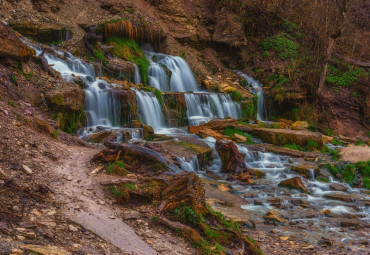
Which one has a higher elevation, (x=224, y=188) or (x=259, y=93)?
(x=259, y=93)

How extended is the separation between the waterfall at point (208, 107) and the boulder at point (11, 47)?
23.6ft

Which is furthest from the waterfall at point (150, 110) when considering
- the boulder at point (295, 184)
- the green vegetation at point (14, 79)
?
the boulder at point (295, 184)

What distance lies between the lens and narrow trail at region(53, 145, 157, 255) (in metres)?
3.83

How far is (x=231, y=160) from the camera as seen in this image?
951 centimetres

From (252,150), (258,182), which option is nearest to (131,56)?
(252,150)

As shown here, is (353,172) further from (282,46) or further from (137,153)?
(282,46)

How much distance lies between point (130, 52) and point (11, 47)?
356 inches

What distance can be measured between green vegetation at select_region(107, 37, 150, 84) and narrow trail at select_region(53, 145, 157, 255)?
38.2 feet

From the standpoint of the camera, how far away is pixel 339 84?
20.0 metres

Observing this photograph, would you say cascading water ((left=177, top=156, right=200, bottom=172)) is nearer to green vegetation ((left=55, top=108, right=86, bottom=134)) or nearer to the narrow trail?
the narrow trail

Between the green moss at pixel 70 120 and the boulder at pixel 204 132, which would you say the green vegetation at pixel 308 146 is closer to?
the boulder at pixel 204 132

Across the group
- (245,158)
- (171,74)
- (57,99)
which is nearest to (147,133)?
(57,99)

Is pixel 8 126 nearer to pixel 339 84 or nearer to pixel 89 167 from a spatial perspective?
pixel 89 167

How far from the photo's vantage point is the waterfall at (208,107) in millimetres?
15125
